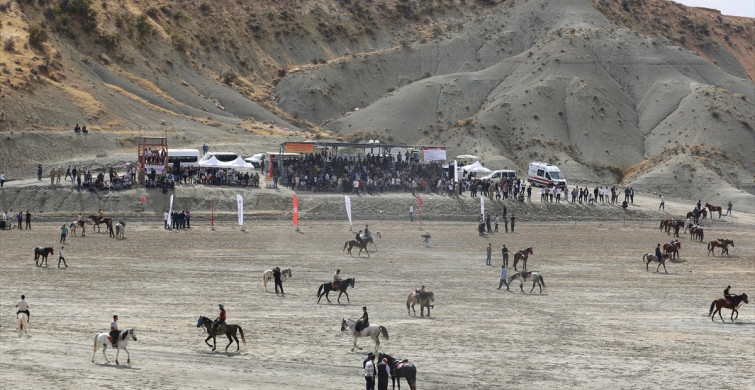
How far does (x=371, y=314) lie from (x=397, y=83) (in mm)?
81373

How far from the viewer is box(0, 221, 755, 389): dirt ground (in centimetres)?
2473

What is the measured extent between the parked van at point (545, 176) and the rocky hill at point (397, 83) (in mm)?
8190

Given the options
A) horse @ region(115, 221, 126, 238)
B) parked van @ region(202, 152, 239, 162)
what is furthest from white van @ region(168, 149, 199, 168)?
horse @ region(115, 221, 126, 238)

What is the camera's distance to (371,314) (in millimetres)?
31906

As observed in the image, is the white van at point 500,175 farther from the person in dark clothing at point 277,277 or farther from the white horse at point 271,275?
the person in dark clothing at point 277,277

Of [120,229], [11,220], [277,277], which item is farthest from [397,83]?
[277,277]

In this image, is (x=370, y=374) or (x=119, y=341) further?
(x=119, y=341)

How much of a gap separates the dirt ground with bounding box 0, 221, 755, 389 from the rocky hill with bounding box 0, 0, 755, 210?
2936cm

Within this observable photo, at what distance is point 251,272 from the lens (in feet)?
134

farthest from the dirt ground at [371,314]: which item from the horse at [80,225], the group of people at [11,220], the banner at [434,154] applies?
the banner at [434,154]

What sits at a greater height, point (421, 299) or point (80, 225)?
point (80, 225)

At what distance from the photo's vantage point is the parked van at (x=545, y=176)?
72062 mm

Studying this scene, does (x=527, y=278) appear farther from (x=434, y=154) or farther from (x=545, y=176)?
(x=545, y=176)

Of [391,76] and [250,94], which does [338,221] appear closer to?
[250,94]
